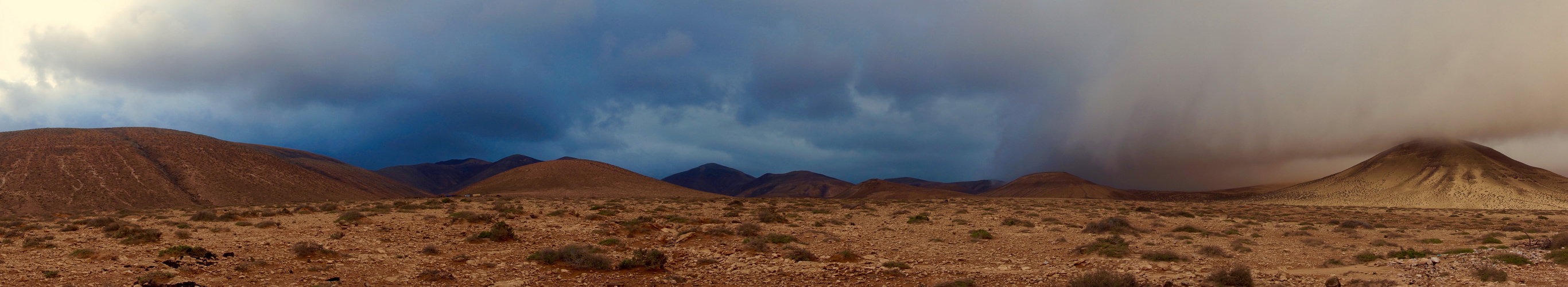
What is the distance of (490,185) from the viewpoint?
363 feet

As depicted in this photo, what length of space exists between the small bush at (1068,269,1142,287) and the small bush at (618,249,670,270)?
29.0 feet

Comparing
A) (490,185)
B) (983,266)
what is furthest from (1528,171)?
(490,185)

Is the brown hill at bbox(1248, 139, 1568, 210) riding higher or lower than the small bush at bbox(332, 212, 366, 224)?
higher

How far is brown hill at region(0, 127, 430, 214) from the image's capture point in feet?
196

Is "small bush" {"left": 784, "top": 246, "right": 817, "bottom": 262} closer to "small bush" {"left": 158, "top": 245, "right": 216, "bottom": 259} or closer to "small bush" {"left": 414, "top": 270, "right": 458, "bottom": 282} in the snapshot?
"small bush" {"left": 414, "top": 270, "right": 458, "bottom": 282}

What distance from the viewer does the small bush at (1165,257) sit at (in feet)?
50.8

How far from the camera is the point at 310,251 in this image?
14664 mm

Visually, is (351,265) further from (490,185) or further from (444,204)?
(490,185)

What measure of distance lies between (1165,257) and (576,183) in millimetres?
101805

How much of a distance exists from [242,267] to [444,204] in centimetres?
2185

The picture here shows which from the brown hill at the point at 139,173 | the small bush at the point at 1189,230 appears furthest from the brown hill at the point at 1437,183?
the brown hill at the point at 139,173

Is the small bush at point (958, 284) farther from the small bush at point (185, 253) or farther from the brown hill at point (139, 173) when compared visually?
the brown hill at point (139, 173)

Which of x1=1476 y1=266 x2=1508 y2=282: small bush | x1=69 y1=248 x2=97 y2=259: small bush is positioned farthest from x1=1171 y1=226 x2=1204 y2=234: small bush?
x1=69 y1=248 x2=97 y2=259: small bush

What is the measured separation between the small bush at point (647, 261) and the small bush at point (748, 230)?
558cm
